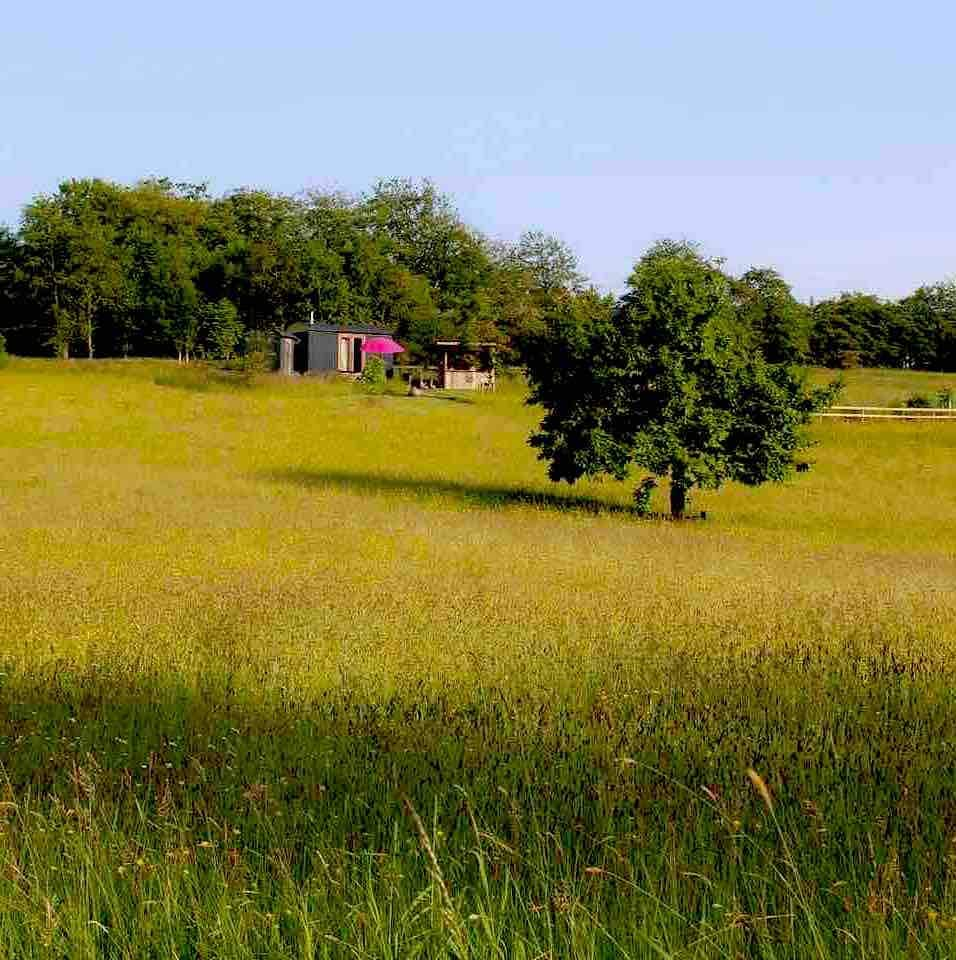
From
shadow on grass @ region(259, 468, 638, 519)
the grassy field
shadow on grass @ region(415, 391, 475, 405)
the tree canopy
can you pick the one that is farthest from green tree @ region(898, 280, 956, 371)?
the grassy field

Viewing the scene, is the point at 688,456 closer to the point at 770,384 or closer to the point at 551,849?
the point at 770,384

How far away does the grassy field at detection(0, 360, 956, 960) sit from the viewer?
4465mm

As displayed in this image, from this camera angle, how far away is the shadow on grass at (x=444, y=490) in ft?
102

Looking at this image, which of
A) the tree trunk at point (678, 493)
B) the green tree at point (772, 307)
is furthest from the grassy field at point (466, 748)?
the green tree at point (772, 307)

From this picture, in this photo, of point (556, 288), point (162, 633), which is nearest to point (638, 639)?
point (162, 633)

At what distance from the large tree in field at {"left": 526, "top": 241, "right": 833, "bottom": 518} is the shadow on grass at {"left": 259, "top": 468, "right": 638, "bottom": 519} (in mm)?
1879

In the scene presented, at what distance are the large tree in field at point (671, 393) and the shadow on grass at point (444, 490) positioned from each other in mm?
1879

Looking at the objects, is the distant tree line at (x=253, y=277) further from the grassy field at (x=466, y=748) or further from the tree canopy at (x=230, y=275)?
the grassy field at (x=466, y=748)

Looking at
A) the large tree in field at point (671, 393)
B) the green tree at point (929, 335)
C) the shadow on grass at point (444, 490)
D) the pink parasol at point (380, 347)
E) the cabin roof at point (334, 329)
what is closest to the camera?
the large tree in field at point (671, 393)

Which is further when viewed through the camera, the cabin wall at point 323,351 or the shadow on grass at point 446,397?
the cabin wall at point 323,351

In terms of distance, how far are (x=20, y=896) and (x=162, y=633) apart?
6.64m

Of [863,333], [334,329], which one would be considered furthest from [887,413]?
[863,333]

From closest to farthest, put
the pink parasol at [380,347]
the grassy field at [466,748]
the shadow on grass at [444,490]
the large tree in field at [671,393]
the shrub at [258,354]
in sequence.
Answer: the grassy field at [466,748], the large tree in field at [671,393], the shadow on grass at [444,490], the shrub at [258,354], the pink parasol at [380,347]

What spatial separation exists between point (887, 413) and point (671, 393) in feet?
118
